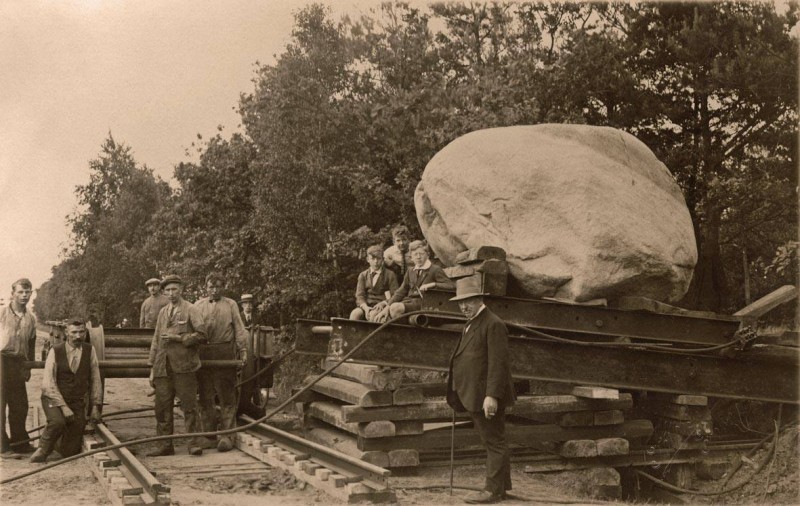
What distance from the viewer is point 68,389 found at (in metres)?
8.47

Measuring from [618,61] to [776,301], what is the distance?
10.5 metres

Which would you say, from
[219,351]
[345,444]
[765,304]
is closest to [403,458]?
[345,444]

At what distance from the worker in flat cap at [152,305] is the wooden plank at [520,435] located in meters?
6.37

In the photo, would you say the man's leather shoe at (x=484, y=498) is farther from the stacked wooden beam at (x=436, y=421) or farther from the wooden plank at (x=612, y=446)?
the wooden plank at (x=612, y=446)

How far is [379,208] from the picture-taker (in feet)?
61.8

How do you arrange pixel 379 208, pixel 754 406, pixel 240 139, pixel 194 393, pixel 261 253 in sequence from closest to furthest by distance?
pixel 194 393 → pixel 754 406 → pixel 379 208 → pixel 261 253 → pixel 240 139

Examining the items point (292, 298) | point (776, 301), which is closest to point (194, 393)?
point (776, 301)

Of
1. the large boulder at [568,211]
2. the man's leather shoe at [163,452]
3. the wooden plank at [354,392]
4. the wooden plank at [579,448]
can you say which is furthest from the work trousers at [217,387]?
the wooden plank at [579,448]

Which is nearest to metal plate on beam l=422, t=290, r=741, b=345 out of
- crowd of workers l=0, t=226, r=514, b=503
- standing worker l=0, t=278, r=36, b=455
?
crowd of workers l=0, t=226, r=514, b=503

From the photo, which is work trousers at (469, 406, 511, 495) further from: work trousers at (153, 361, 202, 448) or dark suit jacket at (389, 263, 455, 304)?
work trousers at (153, 361, 202, 448)

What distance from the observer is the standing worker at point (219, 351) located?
984 centimetres

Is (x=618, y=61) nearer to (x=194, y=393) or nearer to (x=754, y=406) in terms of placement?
(x=754, y=406)

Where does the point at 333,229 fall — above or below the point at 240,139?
below

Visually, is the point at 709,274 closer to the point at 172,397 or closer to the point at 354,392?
the point at 354,392
